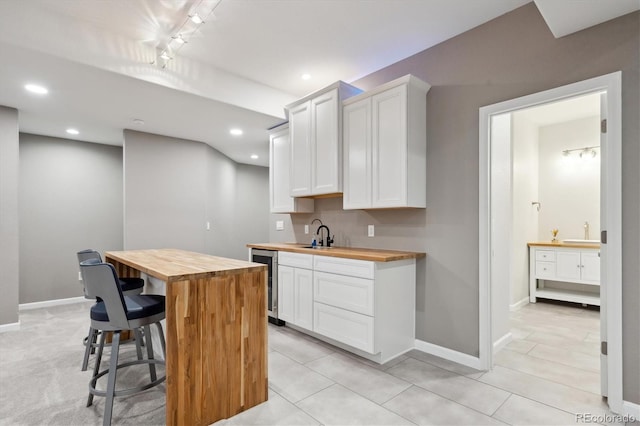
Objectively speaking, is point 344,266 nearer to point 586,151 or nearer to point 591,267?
point 591,267

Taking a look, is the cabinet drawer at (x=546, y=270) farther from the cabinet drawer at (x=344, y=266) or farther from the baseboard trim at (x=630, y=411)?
the cabinet drawer at (x=344, y=266)

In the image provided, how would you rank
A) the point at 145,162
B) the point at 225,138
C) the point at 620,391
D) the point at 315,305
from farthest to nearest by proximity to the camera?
1. the point at 225,138
2. the point at 145,162
3. the point at 315,305
4. the point at 620,391

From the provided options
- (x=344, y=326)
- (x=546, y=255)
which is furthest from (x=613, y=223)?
(x=546, y=255)

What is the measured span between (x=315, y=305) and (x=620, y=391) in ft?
7.27

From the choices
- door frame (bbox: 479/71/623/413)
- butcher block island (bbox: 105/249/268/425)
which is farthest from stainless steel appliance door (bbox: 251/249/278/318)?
door frame (bbox: 479/71/623/413)

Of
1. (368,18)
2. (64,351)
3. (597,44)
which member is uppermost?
(368,18)

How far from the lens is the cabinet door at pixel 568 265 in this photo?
4.56 m

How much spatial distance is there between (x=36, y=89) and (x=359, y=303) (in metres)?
3.65

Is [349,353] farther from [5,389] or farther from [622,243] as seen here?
[5,389]

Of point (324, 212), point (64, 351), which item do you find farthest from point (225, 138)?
point (64, 351)

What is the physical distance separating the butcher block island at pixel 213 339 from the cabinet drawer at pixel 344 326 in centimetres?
91

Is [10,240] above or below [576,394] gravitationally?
above

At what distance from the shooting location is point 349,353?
297 cm

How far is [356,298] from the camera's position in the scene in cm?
281
